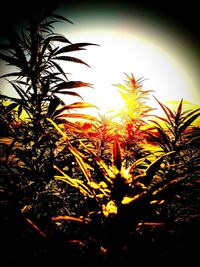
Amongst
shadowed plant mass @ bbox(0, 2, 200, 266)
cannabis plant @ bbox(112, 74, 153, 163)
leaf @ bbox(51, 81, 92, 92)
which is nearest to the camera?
shadowed plant mass @ bbox(0, 2, 200, 266)

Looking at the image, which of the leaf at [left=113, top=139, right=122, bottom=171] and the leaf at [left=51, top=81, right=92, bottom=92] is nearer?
the leaf at [left=113, top=139, right=122, bottom=171]

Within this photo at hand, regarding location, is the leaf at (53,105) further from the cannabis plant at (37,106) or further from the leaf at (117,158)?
the leaf at (117,158)

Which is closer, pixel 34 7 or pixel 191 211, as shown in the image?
Answer: pixel 191 211

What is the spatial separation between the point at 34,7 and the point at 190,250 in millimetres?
1905

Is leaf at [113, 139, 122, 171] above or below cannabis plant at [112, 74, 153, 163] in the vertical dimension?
below

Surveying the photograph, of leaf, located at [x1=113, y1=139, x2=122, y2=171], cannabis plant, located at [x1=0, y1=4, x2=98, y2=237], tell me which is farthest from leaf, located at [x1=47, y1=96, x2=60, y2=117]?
leaf, located at [x1=113, y1=139, x2=122, y2=171]

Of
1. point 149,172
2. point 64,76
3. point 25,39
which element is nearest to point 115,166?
point 149,172

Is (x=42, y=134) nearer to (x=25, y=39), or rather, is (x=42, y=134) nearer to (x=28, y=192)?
(x=28, y=192)

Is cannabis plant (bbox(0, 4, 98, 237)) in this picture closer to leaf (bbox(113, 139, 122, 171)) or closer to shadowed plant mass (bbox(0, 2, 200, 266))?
shadowed plant mass (bbox(0, 2, 200, 266))

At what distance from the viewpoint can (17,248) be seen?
59cm

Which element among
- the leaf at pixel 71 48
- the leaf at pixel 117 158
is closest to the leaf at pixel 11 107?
the leaf at pixel 71 48

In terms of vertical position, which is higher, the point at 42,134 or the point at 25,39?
the point at 25,39

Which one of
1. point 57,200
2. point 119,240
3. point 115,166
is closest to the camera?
point 119,240

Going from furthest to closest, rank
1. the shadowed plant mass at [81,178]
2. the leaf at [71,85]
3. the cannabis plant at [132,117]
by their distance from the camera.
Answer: the cannabis plant at [132,117] → the leaf at [71,85] → the shadowed plant mass at [81,178]
